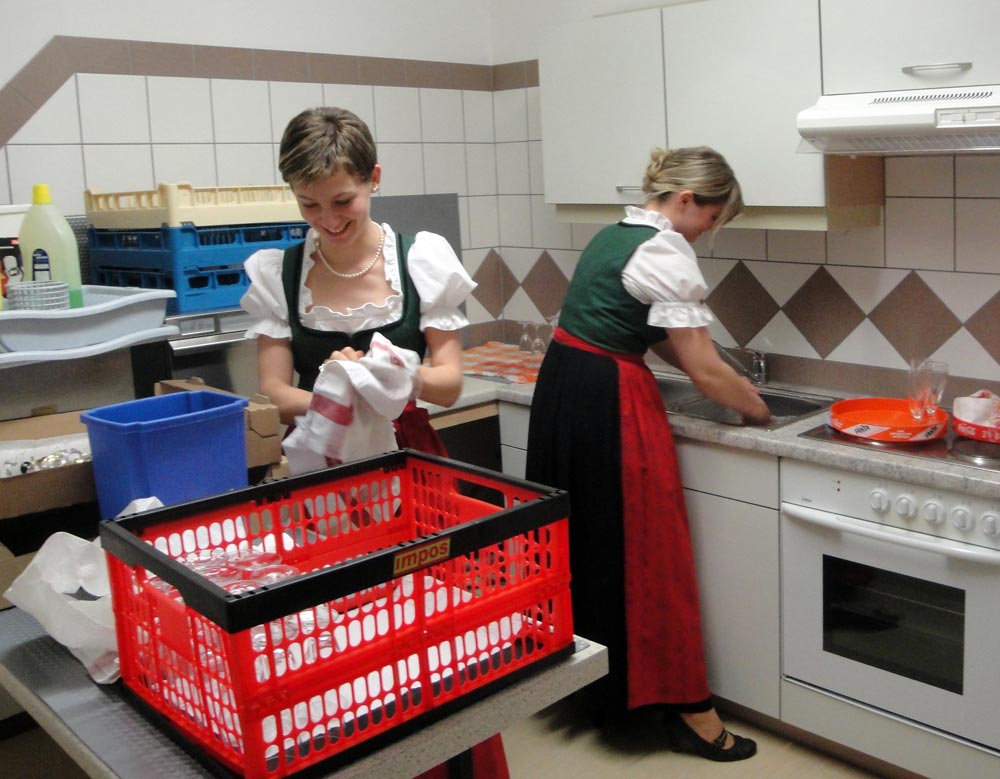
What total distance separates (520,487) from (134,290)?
1440 mm

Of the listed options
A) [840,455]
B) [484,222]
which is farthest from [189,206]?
[840,455]

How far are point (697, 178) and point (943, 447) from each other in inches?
31.8

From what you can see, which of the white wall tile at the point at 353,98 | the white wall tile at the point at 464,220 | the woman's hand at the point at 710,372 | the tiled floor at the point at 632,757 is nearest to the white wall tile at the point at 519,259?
the white wall tile at the point at 464,220

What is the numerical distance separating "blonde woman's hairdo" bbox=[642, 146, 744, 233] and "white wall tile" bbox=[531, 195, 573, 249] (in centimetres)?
93

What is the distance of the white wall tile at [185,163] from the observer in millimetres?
2834

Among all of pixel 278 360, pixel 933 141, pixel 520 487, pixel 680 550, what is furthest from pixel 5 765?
pixel 933 141

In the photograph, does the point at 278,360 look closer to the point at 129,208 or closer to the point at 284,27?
the point at 129,208

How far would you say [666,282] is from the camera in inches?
92.0

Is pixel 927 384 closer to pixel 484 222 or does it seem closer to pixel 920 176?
pixel 920 176

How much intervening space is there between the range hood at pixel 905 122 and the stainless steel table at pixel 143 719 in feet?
4.60

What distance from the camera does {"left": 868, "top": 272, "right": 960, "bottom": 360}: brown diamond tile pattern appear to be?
102 inches

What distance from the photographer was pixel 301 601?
38.2 inches

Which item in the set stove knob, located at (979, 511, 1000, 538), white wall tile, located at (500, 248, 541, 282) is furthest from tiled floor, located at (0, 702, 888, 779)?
white wall tile, located at (500, 248, 541, 282)

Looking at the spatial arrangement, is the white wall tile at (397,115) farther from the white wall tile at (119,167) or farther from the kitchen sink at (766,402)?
the kitchen sink at (766,402)
